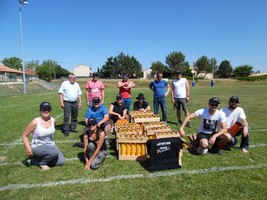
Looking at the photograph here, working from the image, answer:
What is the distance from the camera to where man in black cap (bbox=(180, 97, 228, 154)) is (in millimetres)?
4746

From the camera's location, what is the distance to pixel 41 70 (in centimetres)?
7556

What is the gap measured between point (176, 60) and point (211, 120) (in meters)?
85.5

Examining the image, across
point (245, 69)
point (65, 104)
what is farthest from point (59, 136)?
point (245, 69)

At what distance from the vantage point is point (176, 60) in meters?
87.1

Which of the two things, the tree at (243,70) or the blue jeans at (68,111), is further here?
the tree at (243,70)

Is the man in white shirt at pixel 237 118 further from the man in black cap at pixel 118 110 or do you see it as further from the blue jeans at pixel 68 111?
the blue jeans at pixel 68 111

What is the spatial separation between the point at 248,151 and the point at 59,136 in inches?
212

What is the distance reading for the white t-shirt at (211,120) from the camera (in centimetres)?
485

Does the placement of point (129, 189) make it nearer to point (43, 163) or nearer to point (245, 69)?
point (43, 163)

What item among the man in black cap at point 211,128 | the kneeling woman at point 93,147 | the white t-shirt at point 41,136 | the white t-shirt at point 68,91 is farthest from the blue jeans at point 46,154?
the man in black cap at point 211,128

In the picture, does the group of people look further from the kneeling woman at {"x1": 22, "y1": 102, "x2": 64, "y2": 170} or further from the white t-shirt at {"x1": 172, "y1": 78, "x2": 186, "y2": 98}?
the white t-shirt at {"x1": 172, "y1": 78, "x2": 186, "y2": 98}

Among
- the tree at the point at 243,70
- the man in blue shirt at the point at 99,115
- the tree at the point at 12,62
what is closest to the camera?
the man in blue shirt at the point at 99,115

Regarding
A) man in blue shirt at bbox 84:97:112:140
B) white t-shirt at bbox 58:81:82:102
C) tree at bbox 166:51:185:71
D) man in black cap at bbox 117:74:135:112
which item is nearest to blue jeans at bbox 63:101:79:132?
white t-shirt at bbox 58:81:82:102

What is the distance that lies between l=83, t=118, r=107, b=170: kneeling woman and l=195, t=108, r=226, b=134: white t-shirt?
2438 millimetres
